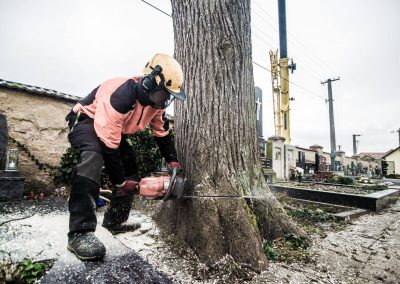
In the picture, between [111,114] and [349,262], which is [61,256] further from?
[349,262]

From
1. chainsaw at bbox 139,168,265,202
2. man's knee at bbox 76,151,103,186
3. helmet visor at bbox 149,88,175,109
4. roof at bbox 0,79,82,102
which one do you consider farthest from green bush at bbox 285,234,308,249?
roof at bbox 0,79,82,102

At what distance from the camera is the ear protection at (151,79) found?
198 centimetres

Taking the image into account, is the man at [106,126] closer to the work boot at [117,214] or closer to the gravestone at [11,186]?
the work boot at [117,214]

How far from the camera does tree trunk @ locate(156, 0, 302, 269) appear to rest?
90.9 inches

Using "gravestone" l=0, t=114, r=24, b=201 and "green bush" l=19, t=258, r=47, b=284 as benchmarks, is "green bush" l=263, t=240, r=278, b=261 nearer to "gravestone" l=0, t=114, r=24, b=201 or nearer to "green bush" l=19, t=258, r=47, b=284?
"green bush" l=19, t=258, r=47, b=284

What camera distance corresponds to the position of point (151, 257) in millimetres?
2113

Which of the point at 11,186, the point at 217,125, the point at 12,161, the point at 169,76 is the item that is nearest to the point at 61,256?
the point at 169,76

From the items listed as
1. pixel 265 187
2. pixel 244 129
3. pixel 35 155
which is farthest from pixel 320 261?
pixel 35 155

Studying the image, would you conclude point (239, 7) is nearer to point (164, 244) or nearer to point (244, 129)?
point (244, 129)

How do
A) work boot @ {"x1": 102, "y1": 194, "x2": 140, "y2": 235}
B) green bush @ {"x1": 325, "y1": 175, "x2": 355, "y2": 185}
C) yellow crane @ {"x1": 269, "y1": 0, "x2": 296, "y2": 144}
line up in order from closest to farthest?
work boot @ {"x1": 102, "y1": 194, "x2": 140, "y2": 235} < green bush @ {"x1": 325, "y1": 175, "x2": 355, "y2": 185} < yellow crane @ {"x1": 269, "y1": 0, "x2": 296, "y2": 144}

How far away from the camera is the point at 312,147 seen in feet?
62.4

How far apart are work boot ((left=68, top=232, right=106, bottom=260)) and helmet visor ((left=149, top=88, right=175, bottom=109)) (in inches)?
46.0

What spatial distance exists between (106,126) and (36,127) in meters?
3.96

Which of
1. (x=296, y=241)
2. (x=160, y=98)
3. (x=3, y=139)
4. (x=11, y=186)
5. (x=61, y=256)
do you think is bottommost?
(x=296, y=241)
